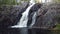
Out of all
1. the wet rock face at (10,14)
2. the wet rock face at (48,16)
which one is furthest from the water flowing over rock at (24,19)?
the wet rock face at (48,16)

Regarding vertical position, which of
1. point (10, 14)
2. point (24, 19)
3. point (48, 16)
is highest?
point (10, 14)

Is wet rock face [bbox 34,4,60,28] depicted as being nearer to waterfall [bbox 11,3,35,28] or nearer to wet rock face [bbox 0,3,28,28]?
waterfall [bbox 11,3,35,28]

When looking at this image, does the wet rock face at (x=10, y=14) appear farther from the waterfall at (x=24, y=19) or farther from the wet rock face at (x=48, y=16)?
the wet rock face at (x=48, y=16)

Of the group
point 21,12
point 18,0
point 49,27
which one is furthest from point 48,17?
point 18,0

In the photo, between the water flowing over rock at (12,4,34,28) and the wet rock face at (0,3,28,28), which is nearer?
the water flowing over rock at (12,4,34,28)

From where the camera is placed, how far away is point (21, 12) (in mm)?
39094

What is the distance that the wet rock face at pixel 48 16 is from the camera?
3572 centimetres

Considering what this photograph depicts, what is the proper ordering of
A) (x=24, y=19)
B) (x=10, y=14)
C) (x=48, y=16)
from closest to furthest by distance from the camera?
(x=48, y=16)
(x=24, y=19)
(x=10, y=14)

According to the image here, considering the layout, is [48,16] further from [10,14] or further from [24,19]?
[10,14]

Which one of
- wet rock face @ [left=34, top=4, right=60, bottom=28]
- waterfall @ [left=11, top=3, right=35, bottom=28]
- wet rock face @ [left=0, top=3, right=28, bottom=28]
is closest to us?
wet rock face @ [left=34, top=4, right=60, bottom=28]

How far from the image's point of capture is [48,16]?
120ft

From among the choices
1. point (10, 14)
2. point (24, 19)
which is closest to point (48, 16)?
point (24, 19)

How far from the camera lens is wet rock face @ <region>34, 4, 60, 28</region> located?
35.7 metres

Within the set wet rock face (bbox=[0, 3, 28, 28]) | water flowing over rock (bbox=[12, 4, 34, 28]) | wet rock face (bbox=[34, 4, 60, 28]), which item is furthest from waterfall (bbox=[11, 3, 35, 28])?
wet rock face (bbox=[34, 4, 60, 28])
